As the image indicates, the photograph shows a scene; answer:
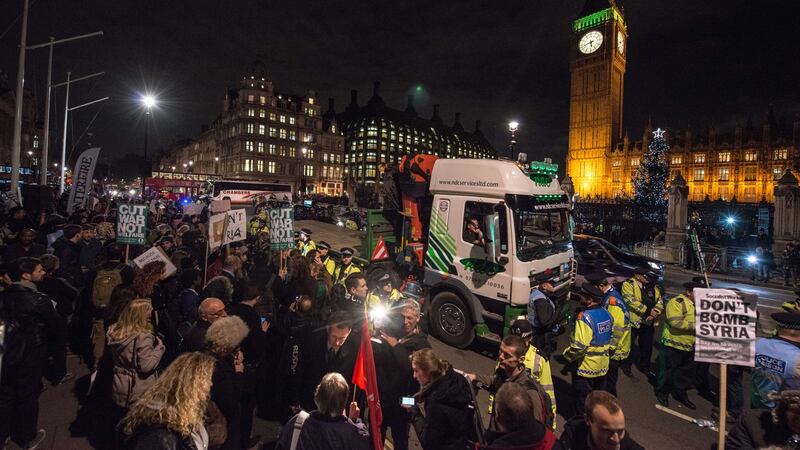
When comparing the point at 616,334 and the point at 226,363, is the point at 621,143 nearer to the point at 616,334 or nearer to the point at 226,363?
the point at 616,334

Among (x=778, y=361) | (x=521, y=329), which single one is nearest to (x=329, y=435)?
(x=521, y=329)

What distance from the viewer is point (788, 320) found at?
4203 millimetres

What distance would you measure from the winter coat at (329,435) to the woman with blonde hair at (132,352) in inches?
72.0

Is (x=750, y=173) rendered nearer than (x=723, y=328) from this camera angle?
No

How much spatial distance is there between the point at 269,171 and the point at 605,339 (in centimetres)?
7547

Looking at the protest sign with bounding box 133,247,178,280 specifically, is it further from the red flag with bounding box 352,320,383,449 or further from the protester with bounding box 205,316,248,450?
the red flag with bounding box 352,320,383,449

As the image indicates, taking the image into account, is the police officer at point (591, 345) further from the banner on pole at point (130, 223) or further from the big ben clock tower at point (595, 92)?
the big ben clock tower at point (595, 92)

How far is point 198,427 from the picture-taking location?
2.60m

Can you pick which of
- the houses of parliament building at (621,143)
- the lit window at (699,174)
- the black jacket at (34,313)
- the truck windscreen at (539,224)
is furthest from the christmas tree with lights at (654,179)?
the black jacket at (34,313)

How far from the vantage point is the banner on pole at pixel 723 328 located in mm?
3918

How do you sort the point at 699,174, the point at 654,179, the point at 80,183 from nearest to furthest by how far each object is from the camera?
the point at 80,183, the point at 654,179, the point at 699,174

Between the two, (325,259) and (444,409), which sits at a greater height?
(325,259)

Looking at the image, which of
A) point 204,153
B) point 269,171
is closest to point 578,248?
point 269,171

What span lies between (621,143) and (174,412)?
104680 millimetres
